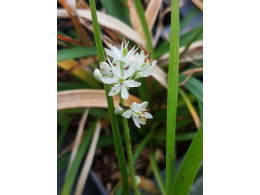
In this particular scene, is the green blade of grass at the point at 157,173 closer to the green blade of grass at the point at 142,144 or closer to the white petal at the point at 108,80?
the green blade of grass at the point at 142,144

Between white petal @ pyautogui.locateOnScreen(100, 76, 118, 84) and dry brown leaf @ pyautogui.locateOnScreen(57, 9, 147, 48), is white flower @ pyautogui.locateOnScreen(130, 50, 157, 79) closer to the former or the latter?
white petal @ pyautogui.locateOnScreen(100, 76, 118, 84)

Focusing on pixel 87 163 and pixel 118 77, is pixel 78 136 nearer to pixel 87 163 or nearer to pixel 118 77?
pixel 87 163

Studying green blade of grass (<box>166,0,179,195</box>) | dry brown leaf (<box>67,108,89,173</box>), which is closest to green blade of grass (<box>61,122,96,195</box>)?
dry brown leaf (<box>67,108,89,173</box>)

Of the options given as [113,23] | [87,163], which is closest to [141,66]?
[113,23]

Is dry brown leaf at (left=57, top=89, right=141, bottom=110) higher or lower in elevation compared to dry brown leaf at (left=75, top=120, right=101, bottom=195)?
higher

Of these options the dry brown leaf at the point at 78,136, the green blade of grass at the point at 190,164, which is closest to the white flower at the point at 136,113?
the green blade of grass at the point at 190,164
